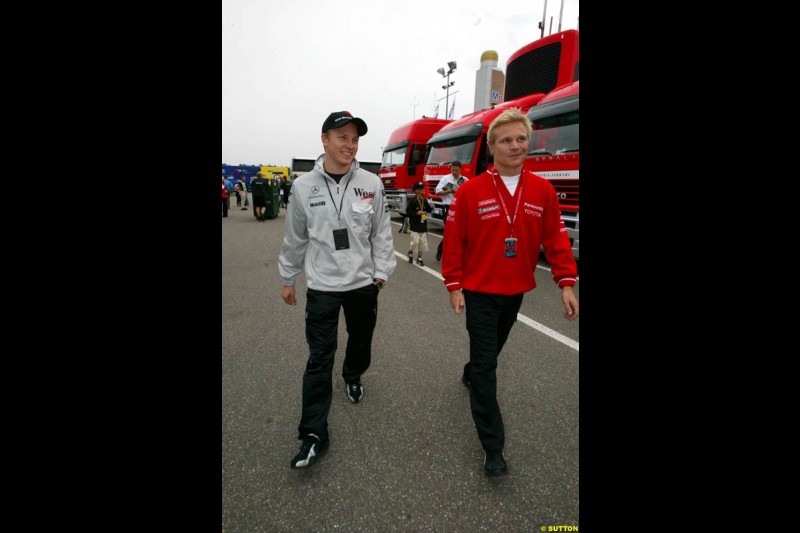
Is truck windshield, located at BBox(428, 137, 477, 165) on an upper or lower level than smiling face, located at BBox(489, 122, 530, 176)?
upper

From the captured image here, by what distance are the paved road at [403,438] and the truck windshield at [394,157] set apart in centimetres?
1027

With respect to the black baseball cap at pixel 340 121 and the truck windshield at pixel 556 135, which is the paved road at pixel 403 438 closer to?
the black baseball cap at pixel 340 121

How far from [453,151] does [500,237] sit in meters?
8.47

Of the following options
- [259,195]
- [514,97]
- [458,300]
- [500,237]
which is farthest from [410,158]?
[458,300]

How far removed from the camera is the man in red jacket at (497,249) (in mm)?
1748

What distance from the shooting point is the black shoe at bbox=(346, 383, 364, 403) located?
232 cm

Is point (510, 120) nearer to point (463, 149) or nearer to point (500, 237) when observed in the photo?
point (500, 237)

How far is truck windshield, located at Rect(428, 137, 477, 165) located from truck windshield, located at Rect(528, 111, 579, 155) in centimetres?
255

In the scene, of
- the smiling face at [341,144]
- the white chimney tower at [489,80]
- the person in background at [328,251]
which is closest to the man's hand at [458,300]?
the person in background at [328,251]

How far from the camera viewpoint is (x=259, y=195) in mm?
14141

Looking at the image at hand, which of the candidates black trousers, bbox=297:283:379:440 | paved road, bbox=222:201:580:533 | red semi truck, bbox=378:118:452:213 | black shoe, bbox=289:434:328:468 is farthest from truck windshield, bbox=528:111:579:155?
red semi truck, bbox=378:118:452:213

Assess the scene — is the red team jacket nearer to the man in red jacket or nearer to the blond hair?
the man in red jacket
